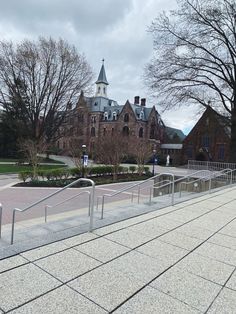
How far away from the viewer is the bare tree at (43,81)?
27.1m

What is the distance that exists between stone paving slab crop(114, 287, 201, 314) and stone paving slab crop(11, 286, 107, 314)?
10.6 inches

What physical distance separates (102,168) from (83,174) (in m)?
3.01

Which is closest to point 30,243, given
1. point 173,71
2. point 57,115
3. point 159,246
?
point 159,246

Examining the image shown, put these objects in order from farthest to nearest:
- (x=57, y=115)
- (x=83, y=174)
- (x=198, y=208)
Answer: (x=57, y=115) < (x=83, y=174) < (x=198, y=208)

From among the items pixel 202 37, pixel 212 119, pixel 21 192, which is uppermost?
pixel 202 37

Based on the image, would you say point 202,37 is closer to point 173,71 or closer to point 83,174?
point 173,71

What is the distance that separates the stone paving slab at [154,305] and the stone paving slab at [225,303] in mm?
204

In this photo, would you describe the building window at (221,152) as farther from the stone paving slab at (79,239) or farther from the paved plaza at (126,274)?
the stone paving slab at (79,239)

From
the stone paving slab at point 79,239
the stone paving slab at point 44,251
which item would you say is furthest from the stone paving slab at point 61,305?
the stone paving slab at point 79,239

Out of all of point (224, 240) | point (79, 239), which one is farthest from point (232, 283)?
point (79, 239)

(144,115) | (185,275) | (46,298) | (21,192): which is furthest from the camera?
(144,115)

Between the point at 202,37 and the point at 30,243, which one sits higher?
the point at 202,37

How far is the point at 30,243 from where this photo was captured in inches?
148

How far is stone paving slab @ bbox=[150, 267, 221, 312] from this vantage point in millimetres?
2670
